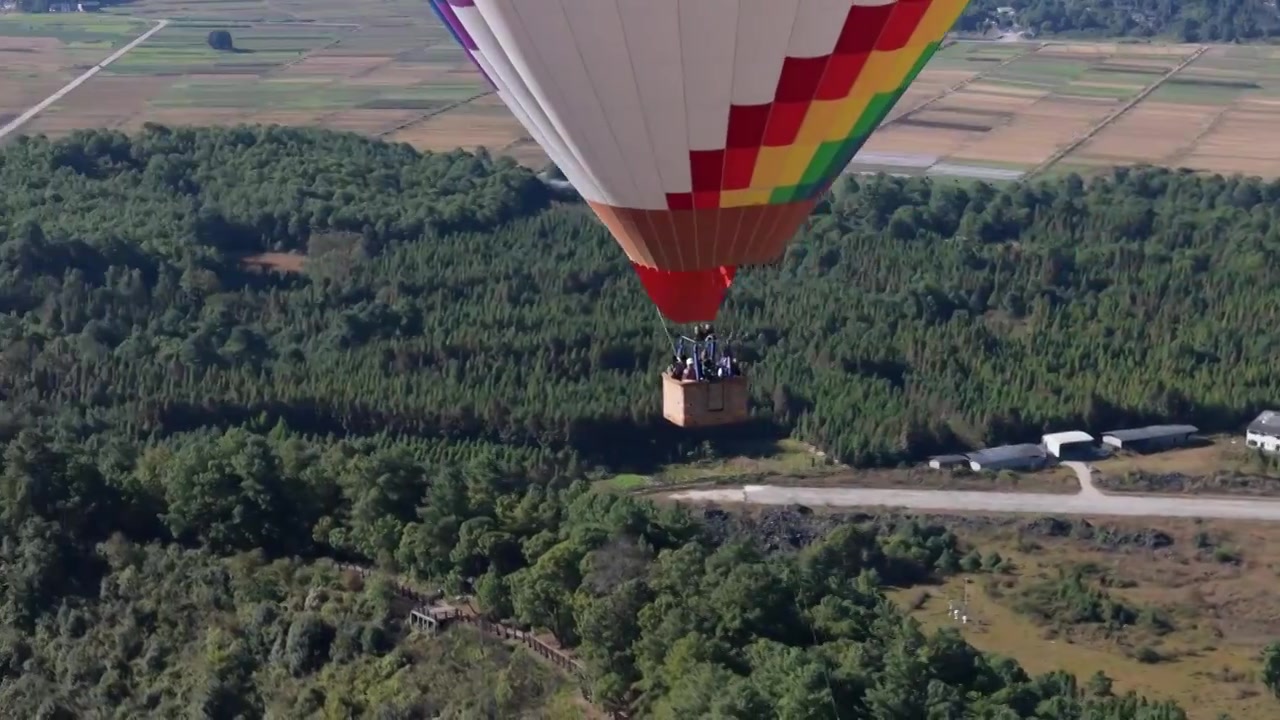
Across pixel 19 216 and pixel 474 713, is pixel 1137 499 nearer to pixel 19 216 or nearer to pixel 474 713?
pixel 474 713

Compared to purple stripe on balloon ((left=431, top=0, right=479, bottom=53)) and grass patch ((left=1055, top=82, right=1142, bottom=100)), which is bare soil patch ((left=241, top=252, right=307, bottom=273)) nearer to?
purple stripe on balloon ((left=431, top=0, right=479, bottom=53))

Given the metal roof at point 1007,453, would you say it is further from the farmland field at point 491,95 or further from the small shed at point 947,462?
the farmland field at point 491,95

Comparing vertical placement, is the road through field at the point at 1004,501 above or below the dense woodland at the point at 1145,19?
below

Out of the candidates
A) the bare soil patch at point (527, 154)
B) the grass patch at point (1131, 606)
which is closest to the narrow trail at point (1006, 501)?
the grass patch at point (1131, 606)

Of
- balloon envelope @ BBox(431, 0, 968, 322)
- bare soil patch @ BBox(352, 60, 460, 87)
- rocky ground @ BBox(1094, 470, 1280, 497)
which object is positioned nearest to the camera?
balloon envelope @ BBox(431, 0, 968, 322)

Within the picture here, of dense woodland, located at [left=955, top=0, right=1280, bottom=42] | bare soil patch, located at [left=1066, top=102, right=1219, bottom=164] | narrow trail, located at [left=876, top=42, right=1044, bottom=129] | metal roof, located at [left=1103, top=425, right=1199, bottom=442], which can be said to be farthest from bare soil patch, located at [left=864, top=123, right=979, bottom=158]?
metal roof, located at [left=1103, top=425, right=1199, bottom=442]

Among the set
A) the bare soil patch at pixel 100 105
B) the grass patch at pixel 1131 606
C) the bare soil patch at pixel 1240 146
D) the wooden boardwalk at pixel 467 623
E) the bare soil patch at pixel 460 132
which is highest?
the bare soil patch at pixel 100 105
